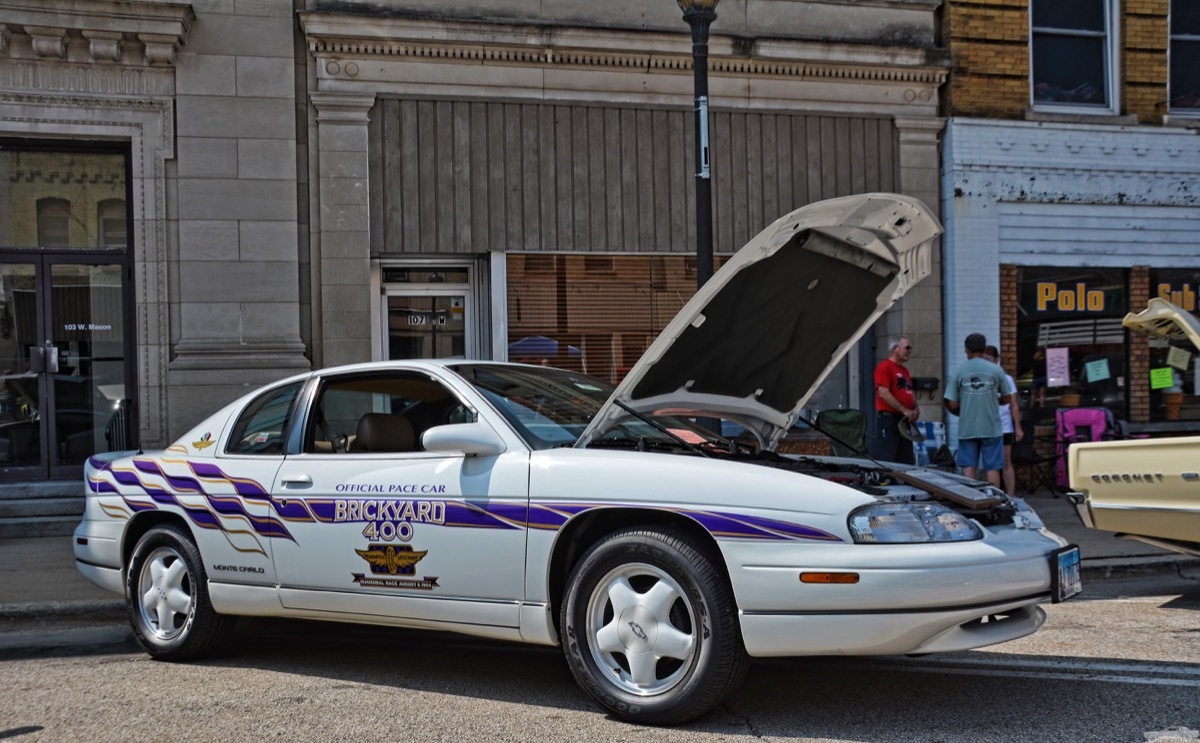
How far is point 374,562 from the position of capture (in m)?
5.59

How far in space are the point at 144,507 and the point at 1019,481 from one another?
1022cm

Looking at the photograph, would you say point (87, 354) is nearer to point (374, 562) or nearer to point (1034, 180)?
point (374, 562)

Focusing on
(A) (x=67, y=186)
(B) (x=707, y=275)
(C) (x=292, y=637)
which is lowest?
(C) (x=292, y=637)

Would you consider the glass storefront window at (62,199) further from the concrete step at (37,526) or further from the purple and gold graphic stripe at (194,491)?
the purple and gold graphic stripe at (194,491)

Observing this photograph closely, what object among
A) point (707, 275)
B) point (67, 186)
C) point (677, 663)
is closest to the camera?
point (677, 663)

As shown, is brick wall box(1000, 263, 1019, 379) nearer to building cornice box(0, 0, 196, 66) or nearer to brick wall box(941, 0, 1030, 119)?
brick wall box(941, 0, 1030, 119)

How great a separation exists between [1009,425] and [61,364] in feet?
31.5

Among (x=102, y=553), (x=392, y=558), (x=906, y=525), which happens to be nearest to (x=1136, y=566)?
(x=906, y=525)

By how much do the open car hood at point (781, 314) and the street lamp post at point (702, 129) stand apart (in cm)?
212

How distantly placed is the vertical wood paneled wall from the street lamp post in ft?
14.1

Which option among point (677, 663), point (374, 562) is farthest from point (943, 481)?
point (374, 562)

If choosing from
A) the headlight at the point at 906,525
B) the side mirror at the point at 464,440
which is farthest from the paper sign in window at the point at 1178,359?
the side mirror at the point at 464,440

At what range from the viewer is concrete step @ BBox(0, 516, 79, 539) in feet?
35.8

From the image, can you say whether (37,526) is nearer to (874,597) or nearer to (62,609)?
(62,609)
